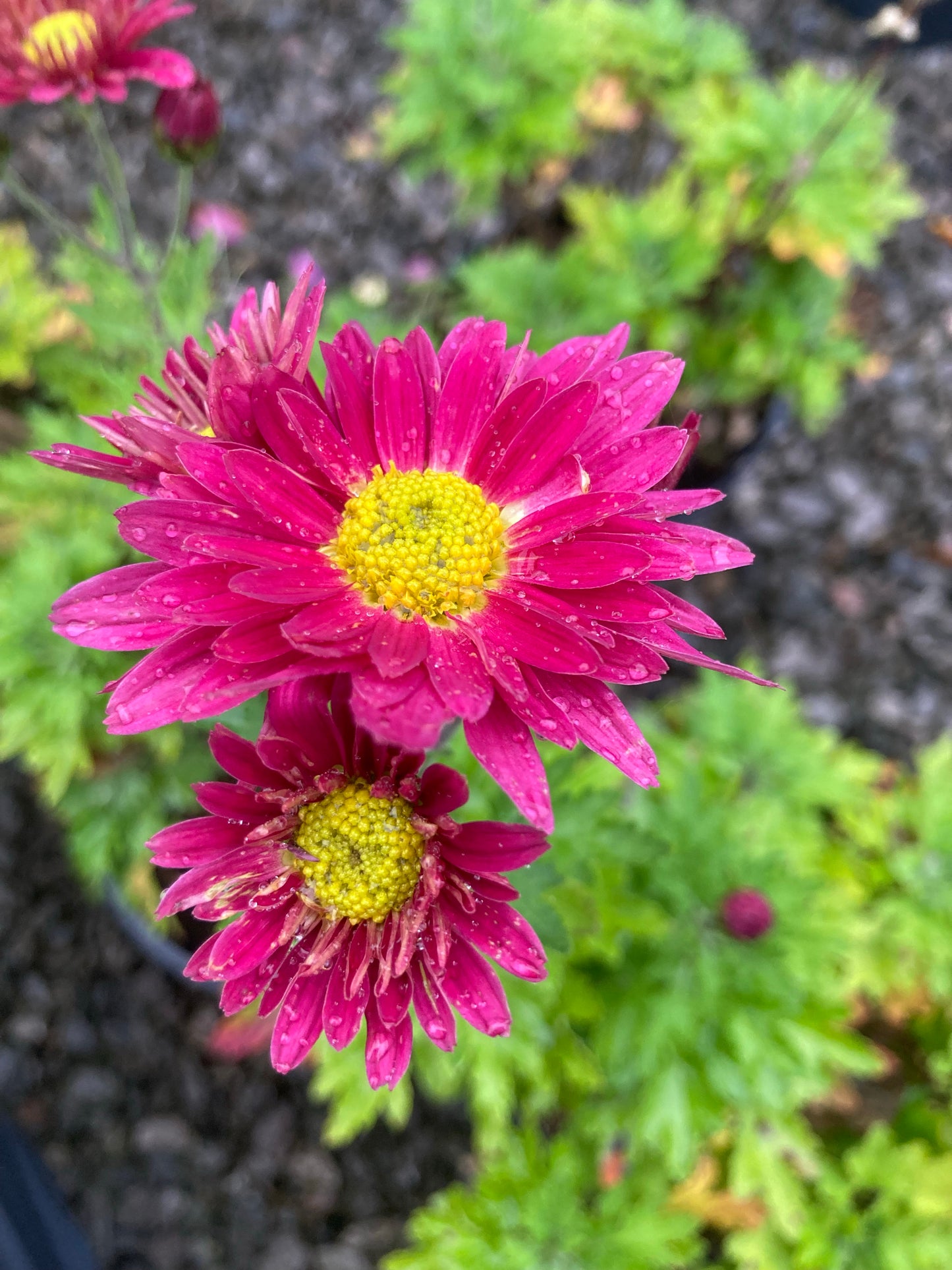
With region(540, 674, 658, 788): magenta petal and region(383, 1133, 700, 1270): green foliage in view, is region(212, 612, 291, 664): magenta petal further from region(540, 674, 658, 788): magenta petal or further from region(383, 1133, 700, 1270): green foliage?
region(383, 1133, 700, 1270): green foliage

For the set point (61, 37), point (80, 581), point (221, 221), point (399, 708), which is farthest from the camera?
point (221, 221)

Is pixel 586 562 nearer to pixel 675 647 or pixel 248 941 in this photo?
pixel 675 647

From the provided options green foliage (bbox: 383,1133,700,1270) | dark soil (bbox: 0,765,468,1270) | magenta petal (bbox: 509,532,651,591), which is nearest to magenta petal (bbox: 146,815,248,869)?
magenta petal (bbox: 509,532,651,591)

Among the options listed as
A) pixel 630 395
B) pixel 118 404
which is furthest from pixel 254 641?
pixel 118 404

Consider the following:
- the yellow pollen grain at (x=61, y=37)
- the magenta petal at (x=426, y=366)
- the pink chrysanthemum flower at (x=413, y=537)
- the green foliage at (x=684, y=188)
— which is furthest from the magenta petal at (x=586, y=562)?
the green foliage at (x=684, y=188)

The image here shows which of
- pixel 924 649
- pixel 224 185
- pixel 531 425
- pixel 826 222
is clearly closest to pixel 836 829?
pixel 924 649

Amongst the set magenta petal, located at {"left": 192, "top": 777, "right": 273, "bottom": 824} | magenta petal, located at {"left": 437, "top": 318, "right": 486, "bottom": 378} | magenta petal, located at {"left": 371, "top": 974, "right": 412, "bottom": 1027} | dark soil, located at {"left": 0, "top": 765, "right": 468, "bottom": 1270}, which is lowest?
dark soil, located at {"left": 0, "top": 765, "right": 468, "bottom": 1270}

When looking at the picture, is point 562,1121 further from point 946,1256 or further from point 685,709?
point 685,709
